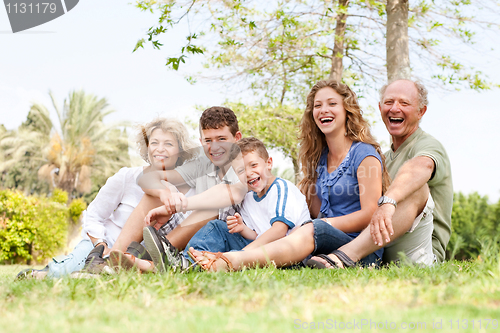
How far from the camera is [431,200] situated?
12.0ft

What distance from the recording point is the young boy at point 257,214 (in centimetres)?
343

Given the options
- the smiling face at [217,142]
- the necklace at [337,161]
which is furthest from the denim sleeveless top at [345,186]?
the smiling face at [217,142]

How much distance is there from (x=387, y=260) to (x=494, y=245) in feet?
3.99

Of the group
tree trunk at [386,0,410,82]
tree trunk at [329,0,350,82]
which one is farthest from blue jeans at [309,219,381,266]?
tree trunk at [329,0,350,82]

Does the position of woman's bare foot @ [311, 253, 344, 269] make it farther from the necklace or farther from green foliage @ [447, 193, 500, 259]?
green foliage @ [447, 193, 500, 259]

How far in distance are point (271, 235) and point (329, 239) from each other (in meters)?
0.47

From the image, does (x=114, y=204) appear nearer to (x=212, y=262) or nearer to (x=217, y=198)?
(x=217, y=198)

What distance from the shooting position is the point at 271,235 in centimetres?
337

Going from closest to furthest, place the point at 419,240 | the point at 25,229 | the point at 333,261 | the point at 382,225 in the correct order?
the point at 382,225 → the point at 333,261 → the point at 419,240 → the point at 25,229

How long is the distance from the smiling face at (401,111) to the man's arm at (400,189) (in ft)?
2.31

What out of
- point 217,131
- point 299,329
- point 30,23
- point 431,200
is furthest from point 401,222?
point 30,23

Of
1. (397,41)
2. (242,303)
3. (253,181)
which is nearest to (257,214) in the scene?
(253,181)

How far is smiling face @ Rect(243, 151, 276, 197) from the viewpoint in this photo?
376 centimetres

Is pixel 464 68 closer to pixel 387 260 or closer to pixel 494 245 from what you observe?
pixel 387 260
